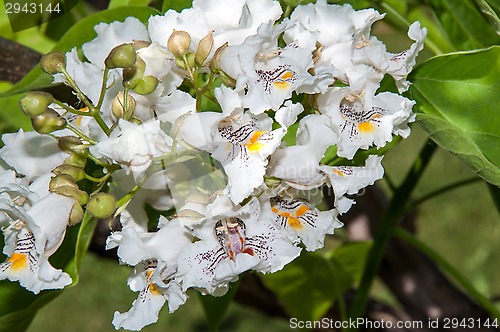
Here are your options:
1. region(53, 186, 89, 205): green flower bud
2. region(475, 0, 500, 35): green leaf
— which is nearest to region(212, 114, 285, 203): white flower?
region(53, 186, 89, 205): green flower bud

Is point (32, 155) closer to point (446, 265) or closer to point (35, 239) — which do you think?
point (35, 239)

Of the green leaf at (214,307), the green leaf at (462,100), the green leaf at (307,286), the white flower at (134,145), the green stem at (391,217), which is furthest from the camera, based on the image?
the green leaf at (307,286)

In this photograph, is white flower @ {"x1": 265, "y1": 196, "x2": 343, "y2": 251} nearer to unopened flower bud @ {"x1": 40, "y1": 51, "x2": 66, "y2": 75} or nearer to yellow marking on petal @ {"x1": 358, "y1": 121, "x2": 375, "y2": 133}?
yellow marking on petal @ {"x1": 358, "y1": 121, "x2": 375, "y2": 133}

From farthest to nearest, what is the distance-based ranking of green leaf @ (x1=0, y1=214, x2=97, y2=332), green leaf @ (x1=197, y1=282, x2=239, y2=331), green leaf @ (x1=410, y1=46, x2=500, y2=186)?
green leaf @ (x1=197, y1=282, x2=239, y2=331) → green leaf @ (x1=0, y1=214, x2=97, y2=332) → green leaf @ (x1=410, y1=46, x2=500, y2=186)

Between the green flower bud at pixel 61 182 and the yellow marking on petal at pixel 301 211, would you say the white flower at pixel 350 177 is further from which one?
the green flower bud at pixel 61 182

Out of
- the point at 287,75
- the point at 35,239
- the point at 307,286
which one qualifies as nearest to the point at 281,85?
the point at 287,75

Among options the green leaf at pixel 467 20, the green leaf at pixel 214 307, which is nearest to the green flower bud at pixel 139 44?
the green leaf at pixel 467 20

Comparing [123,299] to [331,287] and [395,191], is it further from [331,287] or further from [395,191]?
[395,191]
